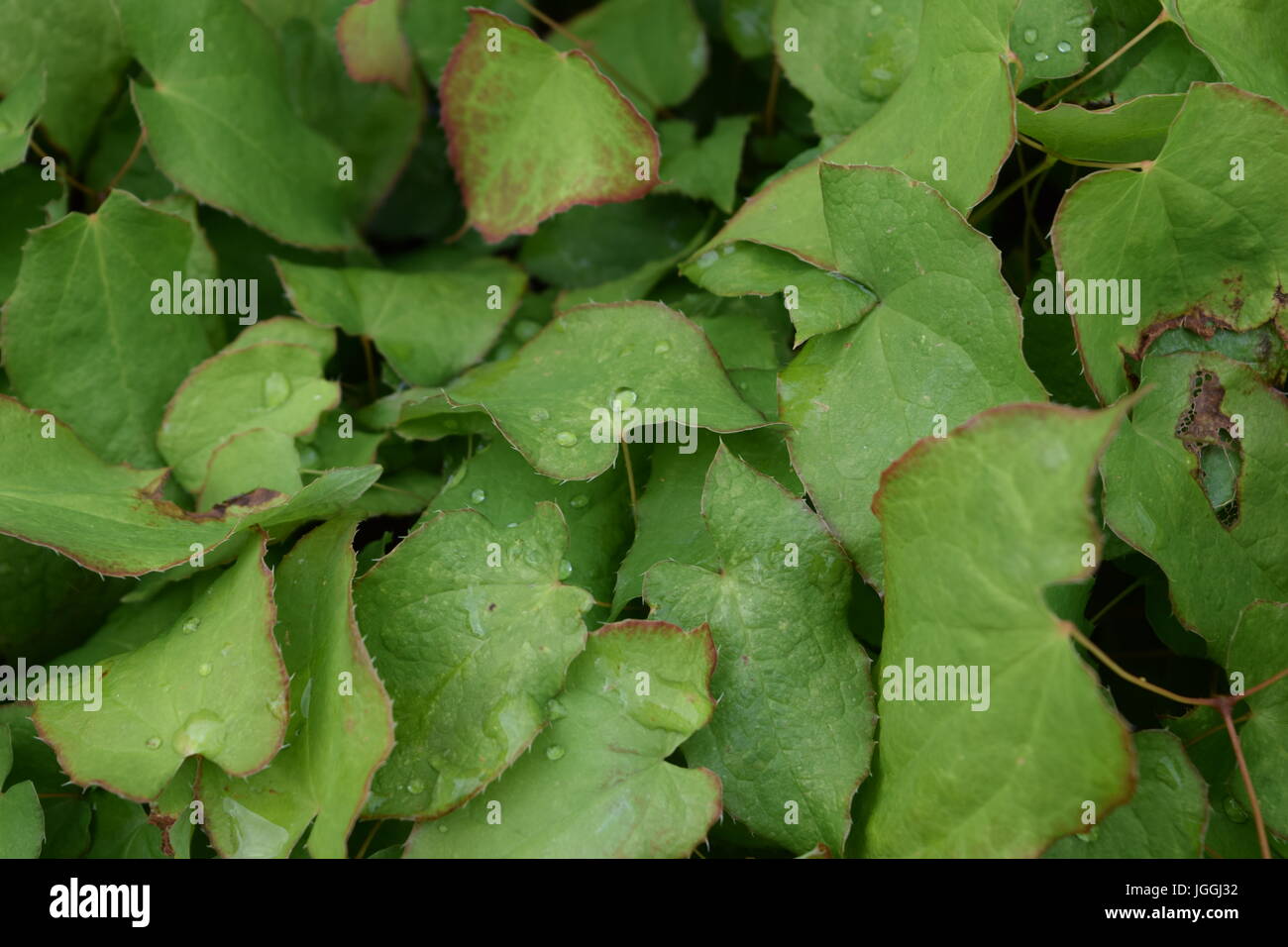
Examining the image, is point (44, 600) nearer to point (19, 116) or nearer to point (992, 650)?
point (19, 116)

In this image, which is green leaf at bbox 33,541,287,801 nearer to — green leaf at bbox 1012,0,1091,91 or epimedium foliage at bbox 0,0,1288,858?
epimedium foliage at bbox 0,0,1288,858

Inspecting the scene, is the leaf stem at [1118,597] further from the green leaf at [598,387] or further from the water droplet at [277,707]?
the water droplet at [277,707]

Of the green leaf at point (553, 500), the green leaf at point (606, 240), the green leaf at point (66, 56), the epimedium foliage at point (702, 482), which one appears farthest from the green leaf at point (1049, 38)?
the green leaf at point (66, 56)

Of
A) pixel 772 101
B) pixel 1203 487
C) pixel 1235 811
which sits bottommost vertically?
pixel 1235 811

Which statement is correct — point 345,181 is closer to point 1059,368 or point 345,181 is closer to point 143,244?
point 143,244

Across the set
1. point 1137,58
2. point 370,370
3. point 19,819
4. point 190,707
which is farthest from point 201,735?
point 1137,58
